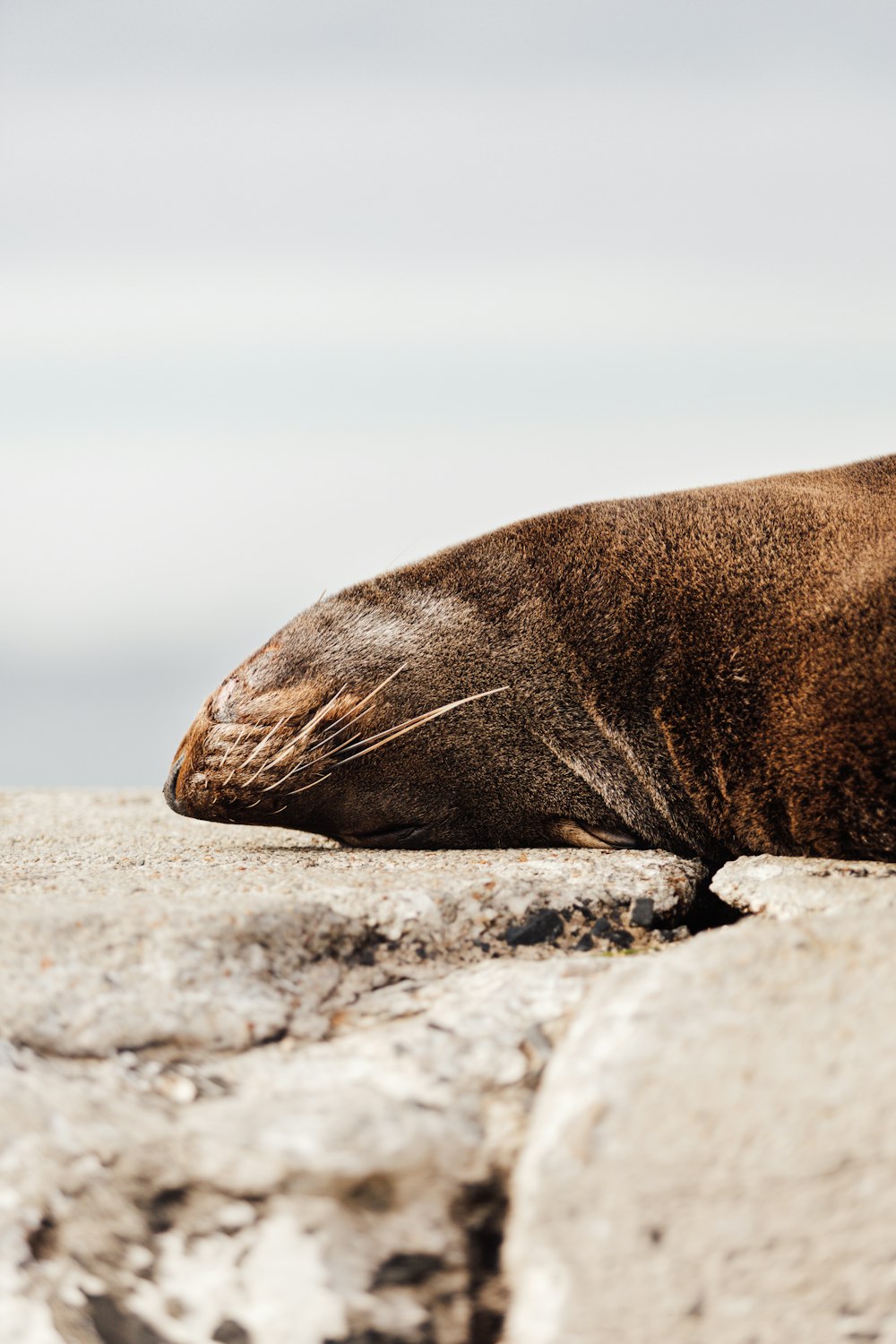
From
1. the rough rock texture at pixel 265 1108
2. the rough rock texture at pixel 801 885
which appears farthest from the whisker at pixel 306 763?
the rough rock texture at pixel 801 885

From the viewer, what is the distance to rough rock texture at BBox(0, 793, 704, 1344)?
84.6 inches

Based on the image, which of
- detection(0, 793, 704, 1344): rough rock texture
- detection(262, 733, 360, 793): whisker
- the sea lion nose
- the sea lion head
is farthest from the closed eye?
detection(0, 793, 704, 1344): rough rock texture

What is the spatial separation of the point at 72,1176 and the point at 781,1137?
1285 mm

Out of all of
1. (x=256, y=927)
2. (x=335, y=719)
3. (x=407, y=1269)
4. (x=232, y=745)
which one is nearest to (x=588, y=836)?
(x=335, y=719)

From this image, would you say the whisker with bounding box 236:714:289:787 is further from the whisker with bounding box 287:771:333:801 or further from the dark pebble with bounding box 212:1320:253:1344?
the dark pebble with bounding box 212:1320:253:1344

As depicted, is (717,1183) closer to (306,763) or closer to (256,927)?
(256,927)

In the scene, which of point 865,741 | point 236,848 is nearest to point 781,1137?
point 865,741

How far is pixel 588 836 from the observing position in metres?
4.44

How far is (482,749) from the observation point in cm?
446

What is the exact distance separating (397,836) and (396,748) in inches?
13.5

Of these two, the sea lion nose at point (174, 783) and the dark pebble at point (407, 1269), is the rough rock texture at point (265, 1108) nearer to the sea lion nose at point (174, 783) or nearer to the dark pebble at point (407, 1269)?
the dark pebble at point (407, 1269)

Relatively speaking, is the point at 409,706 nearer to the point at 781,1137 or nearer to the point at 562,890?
the point at 562,890

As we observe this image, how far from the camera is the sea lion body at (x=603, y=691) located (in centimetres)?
384

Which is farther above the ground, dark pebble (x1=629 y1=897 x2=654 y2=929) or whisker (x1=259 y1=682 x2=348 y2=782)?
whisker (x1=259 y1=682 x2=348 y2=782)
